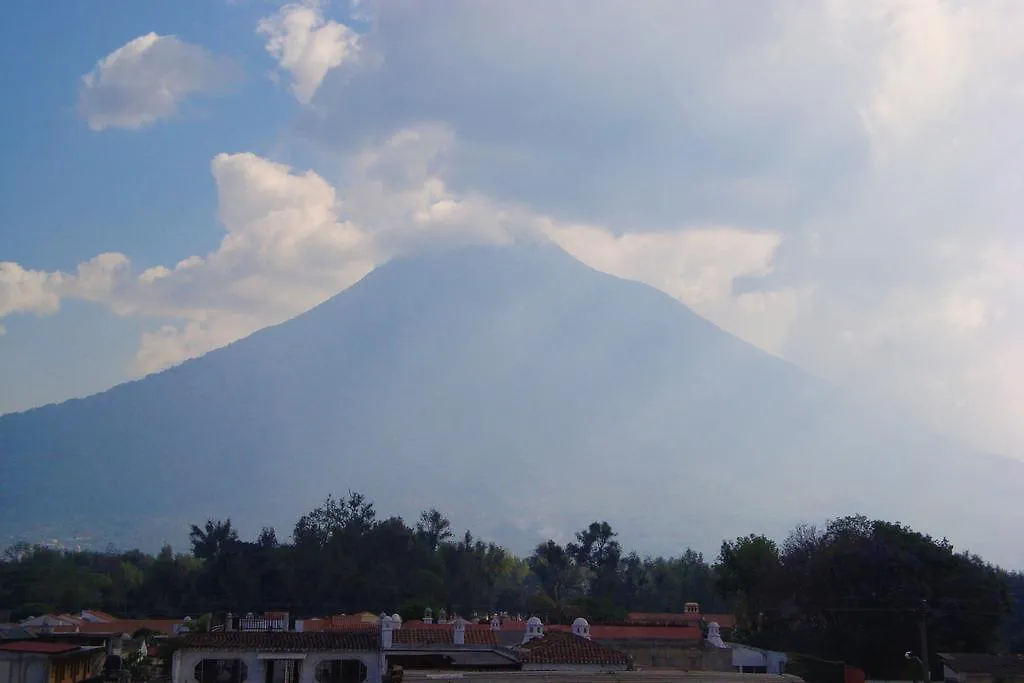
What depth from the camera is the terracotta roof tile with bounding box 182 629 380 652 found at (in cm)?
3306

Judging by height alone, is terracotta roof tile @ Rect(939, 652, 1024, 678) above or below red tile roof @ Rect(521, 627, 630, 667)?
below

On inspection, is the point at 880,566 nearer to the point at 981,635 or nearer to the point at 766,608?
the point at 981,635

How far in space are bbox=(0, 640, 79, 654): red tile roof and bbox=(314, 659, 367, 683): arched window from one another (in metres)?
7.33

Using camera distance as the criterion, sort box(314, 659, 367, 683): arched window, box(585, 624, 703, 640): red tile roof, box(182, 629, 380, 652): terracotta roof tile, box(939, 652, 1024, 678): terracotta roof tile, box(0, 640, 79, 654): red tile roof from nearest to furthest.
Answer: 1. box(182, 629, 380, 652): terracotta roof tile
2. box(0, 640, 79, 654): red tile roof
3. box(314, 659, 367, 683): arched window
4. box(939, 652, 1024, 678): terracotta roof tile
5. box(585, 624, 703, 640): red tile roof

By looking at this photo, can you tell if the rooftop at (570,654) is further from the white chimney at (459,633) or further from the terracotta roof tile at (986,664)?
the terracotta roof tile at (986,664)

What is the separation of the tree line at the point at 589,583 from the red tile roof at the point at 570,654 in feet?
49.9

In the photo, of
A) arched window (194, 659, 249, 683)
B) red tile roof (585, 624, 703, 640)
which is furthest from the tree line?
arched window (194, 659, 249, 683)

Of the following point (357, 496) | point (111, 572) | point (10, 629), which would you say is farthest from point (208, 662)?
point (111, 572)

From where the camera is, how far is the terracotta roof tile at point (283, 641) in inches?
1302

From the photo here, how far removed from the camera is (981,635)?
153 ft

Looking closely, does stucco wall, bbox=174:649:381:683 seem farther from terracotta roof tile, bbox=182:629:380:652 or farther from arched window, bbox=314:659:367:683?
arched window, bbox=314:659:367:683

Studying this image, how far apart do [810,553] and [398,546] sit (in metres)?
32.2

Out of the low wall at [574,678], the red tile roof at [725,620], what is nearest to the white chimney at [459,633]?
the low wall at [574,678]

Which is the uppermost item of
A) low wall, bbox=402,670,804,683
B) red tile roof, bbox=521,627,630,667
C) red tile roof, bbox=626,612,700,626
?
red tile roof, bbox=626,612,700,626
